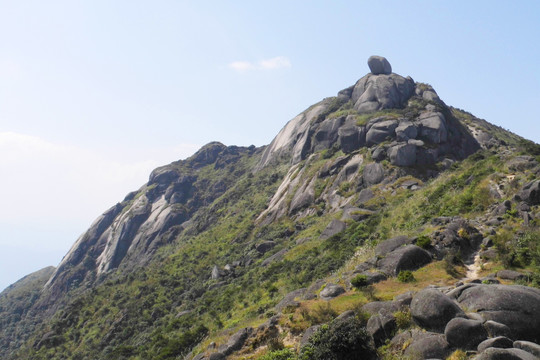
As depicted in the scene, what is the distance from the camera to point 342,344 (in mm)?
13438

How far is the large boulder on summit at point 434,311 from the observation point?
13070 mm

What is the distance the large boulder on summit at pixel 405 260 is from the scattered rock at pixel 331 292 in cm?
325

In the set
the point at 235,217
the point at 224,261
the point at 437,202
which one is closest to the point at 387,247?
the point at 437,202

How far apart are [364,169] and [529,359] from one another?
50.6m

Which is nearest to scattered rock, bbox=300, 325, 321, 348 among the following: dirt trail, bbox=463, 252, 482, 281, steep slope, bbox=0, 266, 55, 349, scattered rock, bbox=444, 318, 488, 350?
scattered rock, bbox=444, 318, 488, 350

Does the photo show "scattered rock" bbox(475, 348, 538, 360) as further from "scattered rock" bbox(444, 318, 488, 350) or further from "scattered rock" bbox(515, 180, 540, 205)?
"scattered rock" bbox(515, 180, 540, 205)

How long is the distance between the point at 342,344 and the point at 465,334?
172 inches

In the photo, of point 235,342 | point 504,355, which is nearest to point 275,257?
point 235,342

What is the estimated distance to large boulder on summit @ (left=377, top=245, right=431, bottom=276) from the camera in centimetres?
2177

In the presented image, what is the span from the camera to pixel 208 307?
42.7m

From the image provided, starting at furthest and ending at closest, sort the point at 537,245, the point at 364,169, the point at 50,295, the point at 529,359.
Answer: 1. the point at 50,295
2. the point at 364,169
3. the point at 537,245
4. the point at 529,359

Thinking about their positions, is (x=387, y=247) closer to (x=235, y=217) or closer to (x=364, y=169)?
(x=364, y=169)

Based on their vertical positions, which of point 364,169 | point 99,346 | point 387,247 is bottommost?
point 99,346

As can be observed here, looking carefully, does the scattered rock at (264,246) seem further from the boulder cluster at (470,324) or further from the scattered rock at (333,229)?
the boulder cluster at (470,324)
